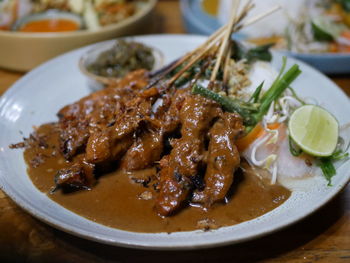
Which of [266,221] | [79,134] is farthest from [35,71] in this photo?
[266,221]

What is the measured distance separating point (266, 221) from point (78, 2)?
4927 millimetres

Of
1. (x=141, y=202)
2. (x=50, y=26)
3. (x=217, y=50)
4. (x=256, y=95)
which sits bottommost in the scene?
(x=141, y=202)

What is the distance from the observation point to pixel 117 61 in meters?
4.45

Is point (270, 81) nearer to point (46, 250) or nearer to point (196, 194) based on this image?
point (196, 194)

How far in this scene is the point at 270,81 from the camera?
3.85 metres

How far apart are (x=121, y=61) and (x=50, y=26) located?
1941 mm

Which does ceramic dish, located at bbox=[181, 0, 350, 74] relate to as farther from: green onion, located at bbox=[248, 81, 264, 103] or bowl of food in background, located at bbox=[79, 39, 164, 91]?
green onion, located at bbox=[248, 81, 264, 103]

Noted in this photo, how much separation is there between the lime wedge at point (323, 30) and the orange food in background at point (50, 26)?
11.4 feet

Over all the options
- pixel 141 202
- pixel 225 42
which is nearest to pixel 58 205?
pixel 141 202

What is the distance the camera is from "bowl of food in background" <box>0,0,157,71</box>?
4.86 m

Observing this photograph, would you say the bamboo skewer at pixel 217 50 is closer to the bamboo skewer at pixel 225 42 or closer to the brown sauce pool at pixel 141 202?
the bamboo skewer at pixel 225 42

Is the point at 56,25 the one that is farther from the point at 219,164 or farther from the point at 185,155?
the point at 219,164

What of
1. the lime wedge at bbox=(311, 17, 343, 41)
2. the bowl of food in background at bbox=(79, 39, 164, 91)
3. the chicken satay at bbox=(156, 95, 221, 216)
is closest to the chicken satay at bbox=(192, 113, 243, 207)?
the chicken satay at bbox=(156, 95, 221, 216)

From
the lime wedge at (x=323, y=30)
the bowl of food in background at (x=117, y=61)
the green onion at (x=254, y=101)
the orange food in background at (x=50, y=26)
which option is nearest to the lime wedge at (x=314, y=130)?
the green onion at (x=254, y=101)
